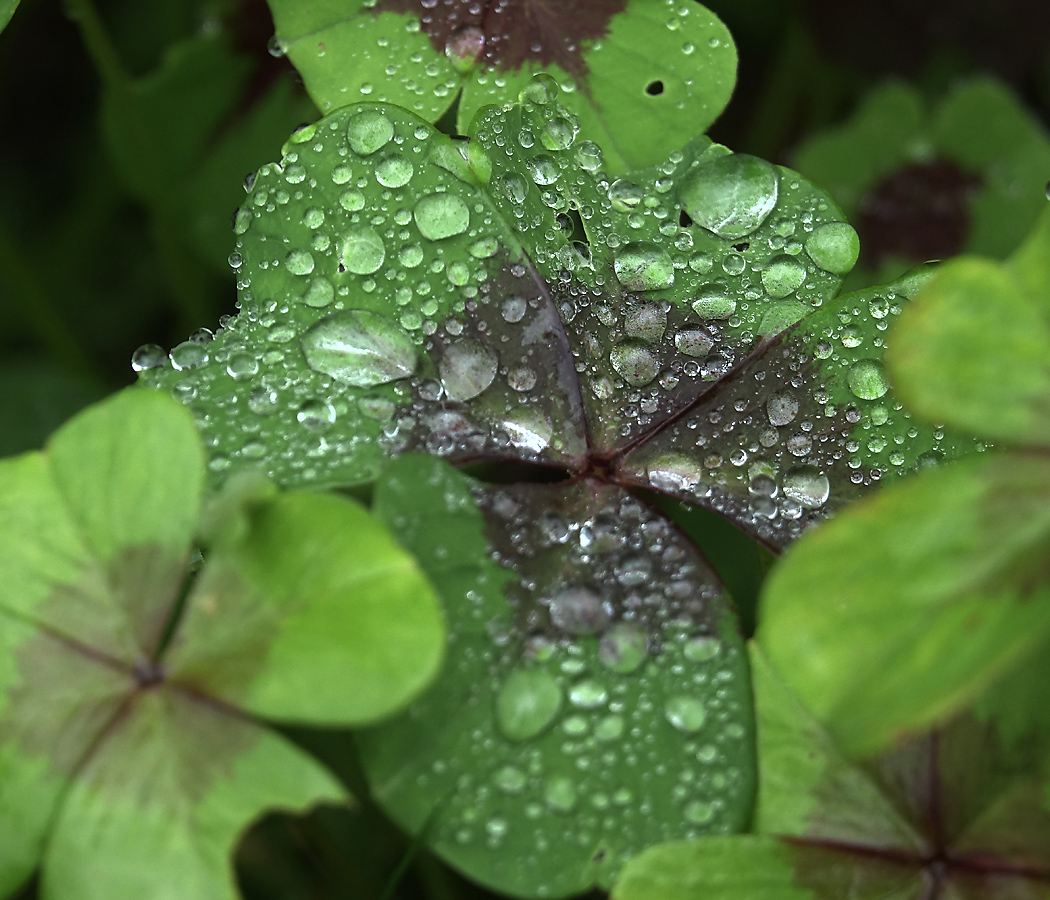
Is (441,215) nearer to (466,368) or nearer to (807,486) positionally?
(466,368)

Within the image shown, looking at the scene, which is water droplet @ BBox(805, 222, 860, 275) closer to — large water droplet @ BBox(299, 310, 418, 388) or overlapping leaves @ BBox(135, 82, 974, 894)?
overlapping leaves @ BBox(135, 82, 974, 894)

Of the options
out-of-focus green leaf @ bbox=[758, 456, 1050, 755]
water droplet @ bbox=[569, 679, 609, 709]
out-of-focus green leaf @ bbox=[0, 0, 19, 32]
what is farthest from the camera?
out-of-focus green leaf @ bbox=[0, 0, 19, 32]

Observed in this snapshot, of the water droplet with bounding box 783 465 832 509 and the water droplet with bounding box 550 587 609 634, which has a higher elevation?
the water droplet with bounding box 550 587 609 634

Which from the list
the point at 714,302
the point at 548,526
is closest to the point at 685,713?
the point at 548,526

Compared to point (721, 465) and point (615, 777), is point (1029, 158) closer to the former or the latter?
point (721, 465)

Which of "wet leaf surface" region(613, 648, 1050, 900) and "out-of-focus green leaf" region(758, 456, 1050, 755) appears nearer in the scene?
"out-of-focus green leaf" region(758, 456, 1050, 755)

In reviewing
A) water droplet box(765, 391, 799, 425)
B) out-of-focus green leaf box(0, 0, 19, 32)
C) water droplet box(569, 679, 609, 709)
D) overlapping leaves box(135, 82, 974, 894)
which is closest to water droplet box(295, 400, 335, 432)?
overlapping leaves box(135, 82, 974, 894)

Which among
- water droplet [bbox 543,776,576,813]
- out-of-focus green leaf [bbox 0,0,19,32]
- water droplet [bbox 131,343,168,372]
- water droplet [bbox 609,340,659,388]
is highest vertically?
out-of-focus green leaf [bbox 0,0,19,32]

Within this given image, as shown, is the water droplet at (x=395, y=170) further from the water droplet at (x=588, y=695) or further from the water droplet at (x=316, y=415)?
the water droplet at (x=588, y=695)
